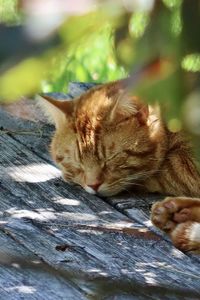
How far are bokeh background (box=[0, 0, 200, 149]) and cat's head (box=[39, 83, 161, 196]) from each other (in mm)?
2604

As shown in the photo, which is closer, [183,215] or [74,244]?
[74,244]

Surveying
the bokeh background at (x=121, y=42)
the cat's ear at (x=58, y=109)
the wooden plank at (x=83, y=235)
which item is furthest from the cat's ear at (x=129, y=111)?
the bokeh background at (x=121, y=42)

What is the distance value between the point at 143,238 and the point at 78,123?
1.08 meters

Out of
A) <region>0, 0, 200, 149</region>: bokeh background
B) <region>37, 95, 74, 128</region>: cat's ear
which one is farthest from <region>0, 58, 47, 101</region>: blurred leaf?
<region>37, 95, 74, 128</region>: cat's ear

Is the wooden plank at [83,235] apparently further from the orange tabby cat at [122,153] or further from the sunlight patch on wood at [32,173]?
the orange tabby cat at [122,153]

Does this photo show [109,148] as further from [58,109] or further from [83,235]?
[83,235]

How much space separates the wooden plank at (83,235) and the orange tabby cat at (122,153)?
0.61 ft

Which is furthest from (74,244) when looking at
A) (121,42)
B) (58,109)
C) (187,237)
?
(121,42)

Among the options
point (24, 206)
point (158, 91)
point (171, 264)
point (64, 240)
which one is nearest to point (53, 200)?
point (24, 206)

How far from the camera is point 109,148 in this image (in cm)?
344

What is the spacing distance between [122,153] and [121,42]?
8.97 ft

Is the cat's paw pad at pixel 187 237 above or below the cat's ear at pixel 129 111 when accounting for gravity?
below

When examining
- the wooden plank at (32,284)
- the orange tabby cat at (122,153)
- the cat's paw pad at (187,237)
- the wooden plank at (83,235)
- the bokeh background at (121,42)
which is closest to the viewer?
the bokeh background at (121,42)

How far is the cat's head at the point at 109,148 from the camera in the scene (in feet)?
11.1
